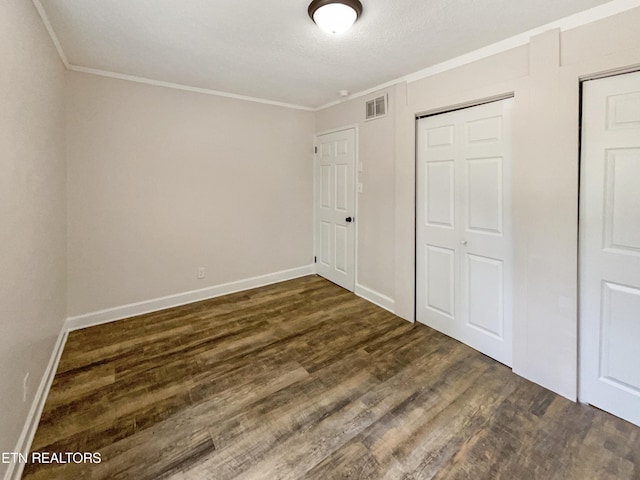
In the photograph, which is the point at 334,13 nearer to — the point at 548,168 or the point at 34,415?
the point at 548,168

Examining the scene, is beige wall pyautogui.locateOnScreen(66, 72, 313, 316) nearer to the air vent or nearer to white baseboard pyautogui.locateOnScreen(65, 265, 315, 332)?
white baseboard pyautogui.locateOnScreen(65, 265, 315, 332)

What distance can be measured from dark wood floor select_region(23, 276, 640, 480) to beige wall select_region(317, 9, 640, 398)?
1.06 ft

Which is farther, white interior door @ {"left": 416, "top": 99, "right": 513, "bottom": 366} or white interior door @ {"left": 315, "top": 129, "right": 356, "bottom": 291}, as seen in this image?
white interior door @ {"left": 315, "top": 129, "right": 356, "bottom": 291}

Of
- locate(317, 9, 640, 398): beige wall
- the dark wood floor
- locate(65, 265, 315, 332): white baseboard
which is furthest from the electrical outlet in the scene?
A: locate(317, 9, 640, 398): beige wall

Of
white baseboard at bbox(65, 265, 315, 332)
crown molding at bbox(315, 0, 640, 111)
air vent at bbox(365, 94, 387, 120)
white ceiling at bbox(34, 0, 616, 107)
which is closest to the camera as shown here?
crown molding at bbox(315, 0, 640, 111)

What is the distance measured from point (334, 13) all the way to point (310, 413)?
2.34 m

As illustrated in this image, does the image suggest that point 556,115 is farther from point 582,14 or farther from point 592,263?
point 592,263

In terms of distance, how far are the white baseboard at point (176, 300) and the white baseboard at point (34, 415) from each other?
0.50 meters

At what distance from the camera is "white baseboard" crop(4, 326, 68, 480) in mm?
1334

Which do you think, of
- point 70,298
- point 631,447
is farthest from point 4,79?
point 631,447

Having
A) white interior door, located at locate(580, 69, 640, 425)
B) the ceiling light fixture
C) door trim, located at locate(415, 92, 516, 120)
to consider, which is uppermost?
the ceiling light fixture

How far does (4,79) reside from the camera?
53.3 inches

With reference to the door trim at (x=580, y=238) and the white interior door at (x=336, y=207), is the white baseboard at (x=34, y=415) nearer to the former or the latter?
the white interior door at (x=336, y=207)

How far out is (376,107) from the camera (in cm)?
314
